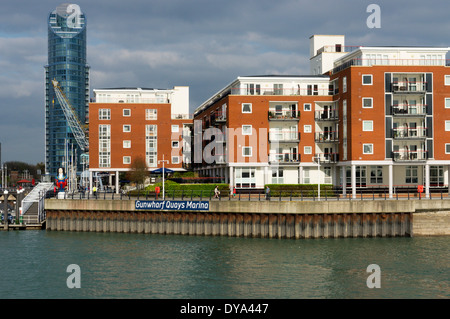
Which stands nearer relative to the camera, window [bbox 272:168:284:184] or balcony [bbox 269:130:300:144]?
balcony [bbox 269:130:300:144]

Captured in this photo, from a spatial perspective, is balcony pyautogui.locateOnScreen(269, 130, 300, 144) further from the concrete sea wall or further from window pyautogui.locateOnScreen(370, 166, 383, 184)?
the concrete sea wall

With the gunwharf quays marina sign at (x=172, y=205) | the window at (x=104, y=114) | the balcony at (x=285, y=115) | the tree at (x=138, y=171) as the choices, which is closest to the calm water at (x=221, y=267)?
the gunwharf quays marina sign at (x=172, y=205)

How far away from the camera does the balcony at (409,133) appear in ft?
213

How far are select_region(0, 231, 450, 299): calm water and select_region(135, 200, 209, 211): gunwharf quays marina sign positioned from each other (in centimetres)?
305

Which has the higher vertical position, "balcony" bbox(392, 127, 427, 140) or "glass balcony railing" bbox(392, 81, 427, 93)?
"glass balcony railing" bbox(392, 81, 427, 93)

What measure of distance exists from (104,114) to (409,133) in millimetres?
49403

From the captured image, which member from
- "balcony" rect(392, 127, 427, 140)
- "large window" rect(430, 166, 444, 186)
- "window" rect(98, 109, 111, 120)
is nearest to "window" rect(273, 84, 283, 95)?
→ "balcony" rect(392, 127, 427, 140)

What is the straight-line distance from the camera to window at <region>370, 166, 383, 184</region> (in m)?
68.3

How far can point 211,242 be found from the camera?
49.0 m

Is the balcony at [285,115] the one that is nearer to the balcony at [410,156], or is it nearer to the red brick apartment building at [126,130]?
the balcony at [410,156]

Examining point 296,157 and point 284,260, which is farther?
point 296,157

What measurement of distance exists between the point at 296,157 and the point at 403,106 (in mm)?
14516
